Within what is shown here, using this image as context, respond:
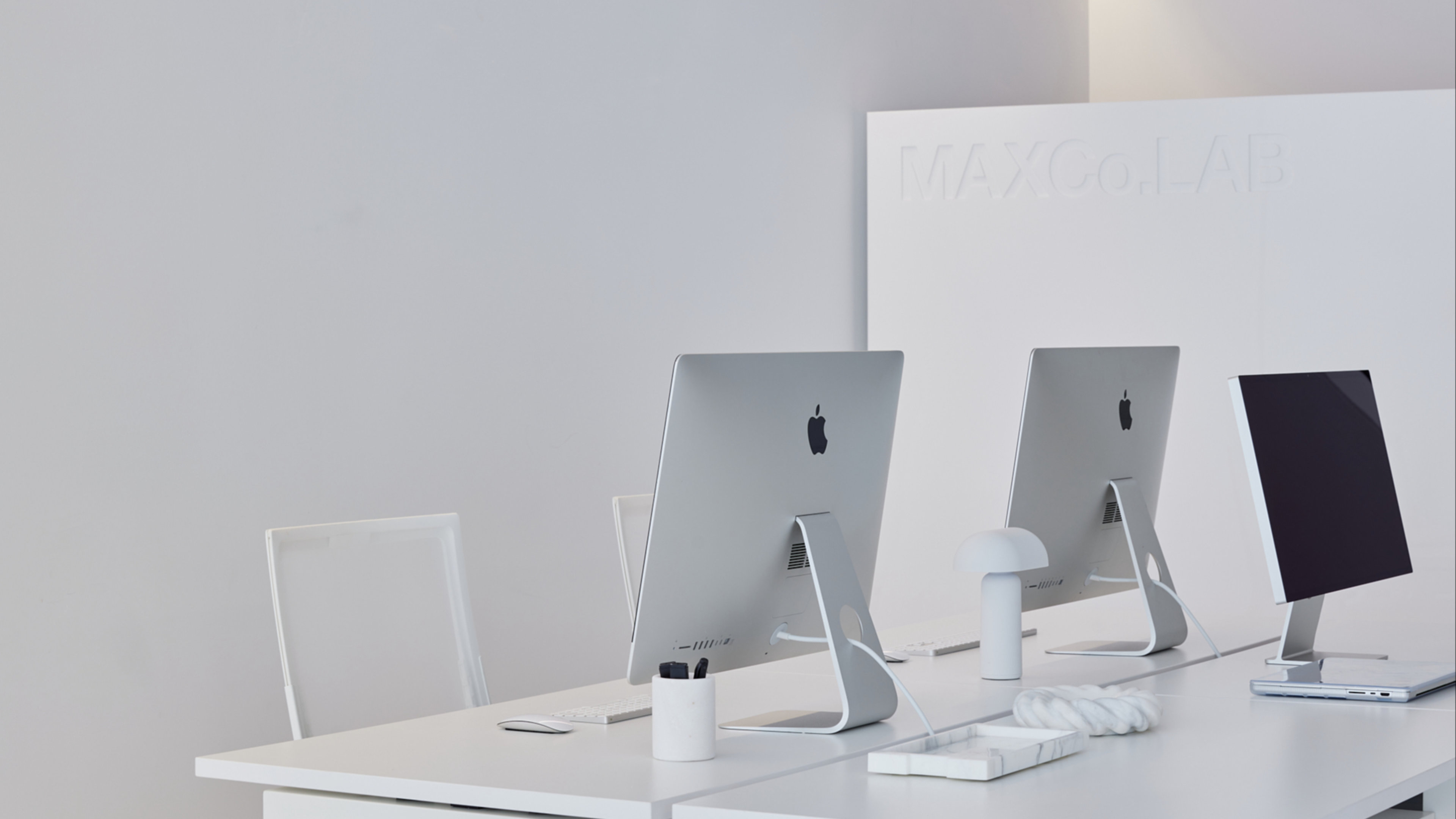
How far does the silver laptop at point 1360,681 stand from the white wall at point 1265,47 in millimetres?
3908

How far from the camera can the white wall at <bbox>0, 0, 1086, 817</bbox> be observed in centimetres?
272

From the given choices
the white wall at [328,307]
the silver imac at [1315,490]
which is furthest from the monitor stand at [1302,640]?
the white wall at [328,307]

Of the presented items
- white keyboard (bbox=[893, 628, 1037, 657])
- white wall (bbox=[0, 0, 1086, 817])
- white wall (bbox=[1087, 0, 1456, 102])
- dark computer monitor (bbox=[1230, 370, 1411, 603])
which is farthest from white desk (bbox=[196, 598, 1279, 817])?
white wall (bbox=[1087, 0, 1456, 102])

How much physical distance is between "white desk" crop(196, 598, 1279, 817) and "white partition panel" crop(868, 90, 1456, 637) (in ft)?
6.69

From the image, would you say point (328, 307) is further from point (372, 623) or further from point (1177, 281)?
point (1177, 281)

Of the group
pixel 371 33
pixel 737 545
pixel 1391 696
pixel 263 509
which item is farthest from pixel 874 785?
pixel 371 33

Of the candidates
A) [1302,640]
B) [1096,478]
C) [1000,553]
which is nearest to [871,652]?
[1000,553]

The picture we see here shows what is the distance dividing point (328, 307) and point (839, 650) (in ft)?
5.62

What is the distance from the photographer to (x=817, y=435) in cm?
211

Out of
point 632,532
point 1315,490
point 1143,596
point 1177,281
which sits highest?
point 1177,281

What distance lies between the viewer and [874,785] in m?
1.69

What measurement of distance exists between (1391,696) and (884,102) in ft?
11.2

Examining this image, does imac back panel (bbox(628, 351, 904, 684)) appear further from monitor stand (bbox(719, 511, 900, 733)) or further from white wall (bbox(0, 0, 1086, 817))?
white wall (bbox(0, 0, 1086, 817))

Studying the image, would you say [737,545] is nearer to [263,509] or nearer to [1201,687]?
[1201,687]
